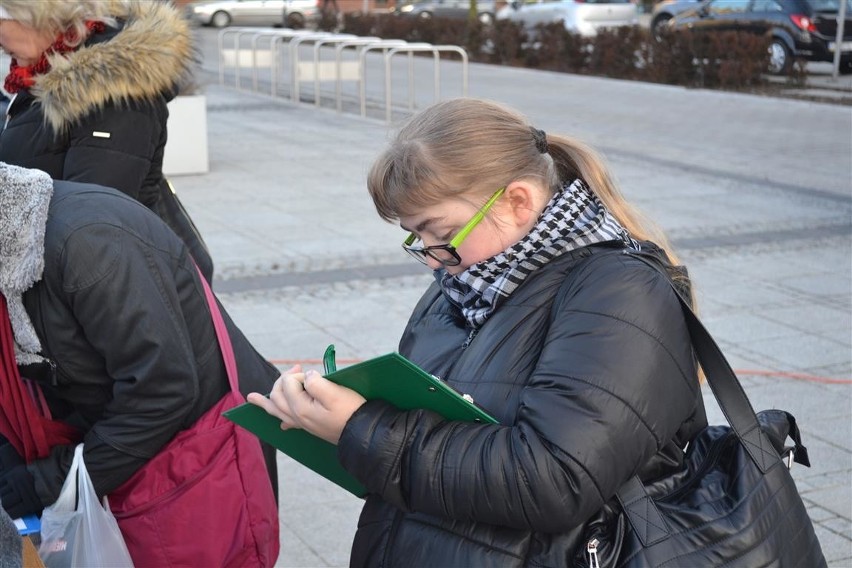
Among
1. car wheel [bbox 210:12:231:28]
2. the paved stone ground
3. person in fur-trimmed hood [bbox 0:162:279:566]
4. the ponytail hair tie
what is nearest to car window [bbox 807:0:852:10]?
the paved stone ground

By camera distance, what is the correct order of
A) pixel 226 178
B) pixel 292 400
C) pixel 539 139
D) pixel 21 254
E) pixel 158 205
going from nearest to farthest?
pixel 292 400 < pixel 539 139 < pixel 21 254 < pixel 158 205 < pixel 226 178

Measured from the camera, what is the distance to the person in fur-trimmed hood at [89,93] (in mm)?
3428

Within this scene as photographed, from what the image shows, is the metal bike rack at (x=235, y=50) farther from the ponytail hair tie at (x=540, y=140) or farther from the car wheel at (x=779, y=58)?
the ponytail hair tie at (x=540, y=140)

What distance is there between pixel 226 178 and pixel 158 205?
6413mm

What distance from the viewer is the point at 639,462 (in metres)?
1.61

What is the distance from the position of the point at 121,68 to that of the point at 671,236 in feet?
16.3

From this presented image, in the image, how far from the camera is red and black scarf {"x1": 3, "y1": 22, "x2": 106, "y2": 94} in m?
3.51

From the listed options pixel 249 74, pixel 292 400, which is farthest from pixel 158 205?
pixel 249 74

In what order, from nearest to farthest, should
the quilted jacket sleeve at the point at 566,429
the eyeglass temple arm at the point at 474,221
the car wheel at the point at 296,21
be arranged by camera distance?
1. the quilted jacket sleeve at the point at 566,429
2. the eyeglass temple arm at the point at 474,221
3. the car wheel at the point at 296,21

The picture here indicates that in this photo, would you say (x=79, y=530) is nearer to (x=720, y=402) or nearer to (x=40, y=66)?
(x=720, y=402)

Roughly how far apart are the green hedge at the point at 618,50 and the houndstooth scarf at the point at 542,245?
54.6ft

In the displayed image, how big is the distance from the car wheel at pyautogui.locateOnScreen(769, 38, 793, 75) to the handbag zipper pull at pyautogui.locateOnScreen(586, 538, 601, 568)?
1784cm

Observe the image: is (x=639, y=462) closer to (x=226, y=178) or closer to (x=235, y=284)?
(x=235, y=284)

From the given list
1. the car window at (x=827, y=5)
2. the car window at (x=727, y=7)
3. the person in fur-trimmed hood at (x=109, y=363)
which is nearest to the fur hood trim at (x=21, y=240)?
the person in fur-trimmed hood at (x=109, y=363)
